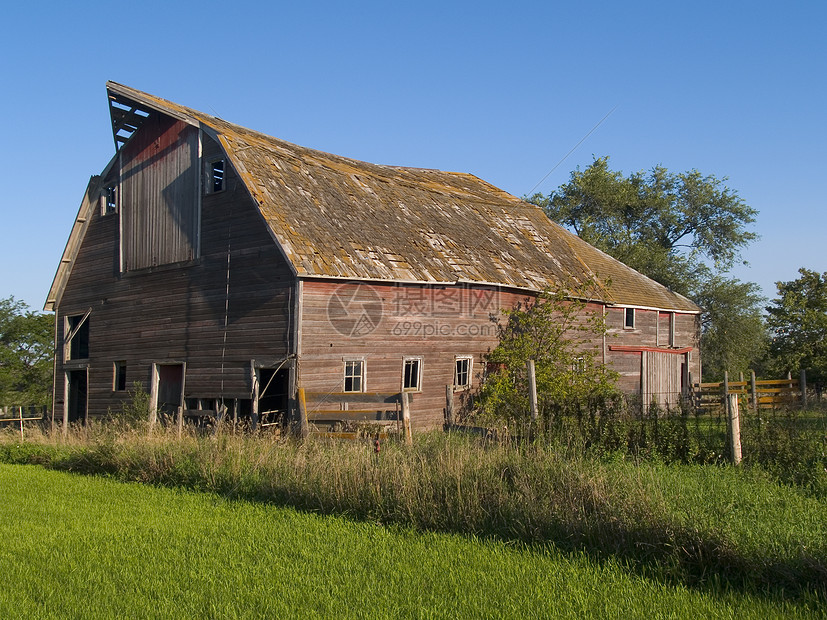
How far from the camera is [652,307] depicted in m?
30.1

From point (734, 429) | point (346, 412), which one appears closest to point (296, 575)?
point (734, 429)

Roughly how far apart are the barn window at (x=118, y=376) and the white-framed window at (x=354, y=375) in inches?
308

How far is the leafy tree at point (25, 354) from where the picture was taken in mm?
43469

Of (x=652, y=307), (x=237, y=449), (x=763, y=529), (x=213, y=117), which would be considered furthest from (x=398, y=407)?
(x=652, y=307)

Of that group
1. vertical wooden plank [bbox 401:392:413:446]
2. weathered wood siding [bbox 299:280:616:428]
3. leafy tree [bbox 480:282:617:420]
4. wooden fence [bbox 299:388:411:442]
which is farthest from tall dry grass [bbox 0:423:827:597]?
leafy tree [bbox 480:282:617:420]

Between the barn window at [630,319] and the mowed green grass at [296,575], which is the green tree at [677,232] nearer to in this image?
the barn window at [630,319]

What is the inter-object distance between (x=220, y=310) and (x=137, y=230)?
472 centimetres

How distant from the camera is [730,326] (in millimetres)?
44562

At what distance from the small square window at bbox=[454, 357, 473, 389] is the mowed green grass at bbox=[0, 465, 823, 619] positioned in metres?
11.6

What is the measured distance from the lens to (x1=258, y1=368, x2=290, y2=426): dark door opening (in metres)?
17.9

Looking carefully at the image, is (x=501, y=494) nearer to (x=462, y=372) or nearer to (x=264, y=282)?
(x=264, y=282)

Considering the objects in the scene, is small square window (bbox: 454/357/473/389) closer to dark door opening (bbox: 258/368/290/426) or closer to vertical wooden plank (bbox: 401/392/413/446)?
dark door opening (bbox: 258/368/290/426)

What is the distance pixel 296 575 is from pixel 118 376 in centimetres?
1664

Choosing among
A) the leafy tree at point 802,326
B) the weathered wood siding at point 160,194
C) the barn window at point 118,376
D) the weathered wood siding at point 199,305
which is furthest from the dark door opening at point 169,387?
the leafy tree at point 802,326
